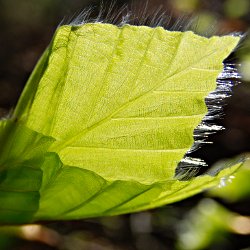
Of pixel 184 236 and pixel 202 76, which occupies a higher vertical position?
pixel 202 76

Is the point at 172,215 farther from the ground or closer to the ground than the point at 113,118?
closer to the ground

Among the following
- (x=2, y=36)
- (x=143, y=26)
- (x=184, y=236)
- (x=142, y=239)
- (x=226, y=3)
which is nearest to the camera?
(x=143, y=26)

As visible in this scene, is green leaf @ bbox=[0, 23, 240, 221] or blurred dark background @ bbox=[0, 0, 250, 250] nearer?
green leaf @ bbox=[0, 23, 240, 221]

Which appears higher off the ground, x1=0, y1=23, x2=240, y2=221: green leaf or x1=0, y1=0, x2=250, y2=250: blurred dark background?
x1=0, y1=23, x2=240, y2=221: green leaf

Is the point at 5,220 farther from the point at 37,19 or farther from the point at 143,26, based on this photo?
the point at 37,19

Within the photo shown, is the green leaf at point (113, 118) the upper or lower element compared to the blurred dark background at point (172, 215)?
upper

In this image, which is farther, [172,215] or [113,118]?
[172,215]

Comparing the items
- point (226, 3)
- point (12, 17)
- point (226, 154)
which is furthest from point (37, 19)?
point (226, 154)

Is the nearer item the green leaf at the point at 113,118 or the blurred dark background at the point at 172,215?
the green leaf at the point at 113,118
